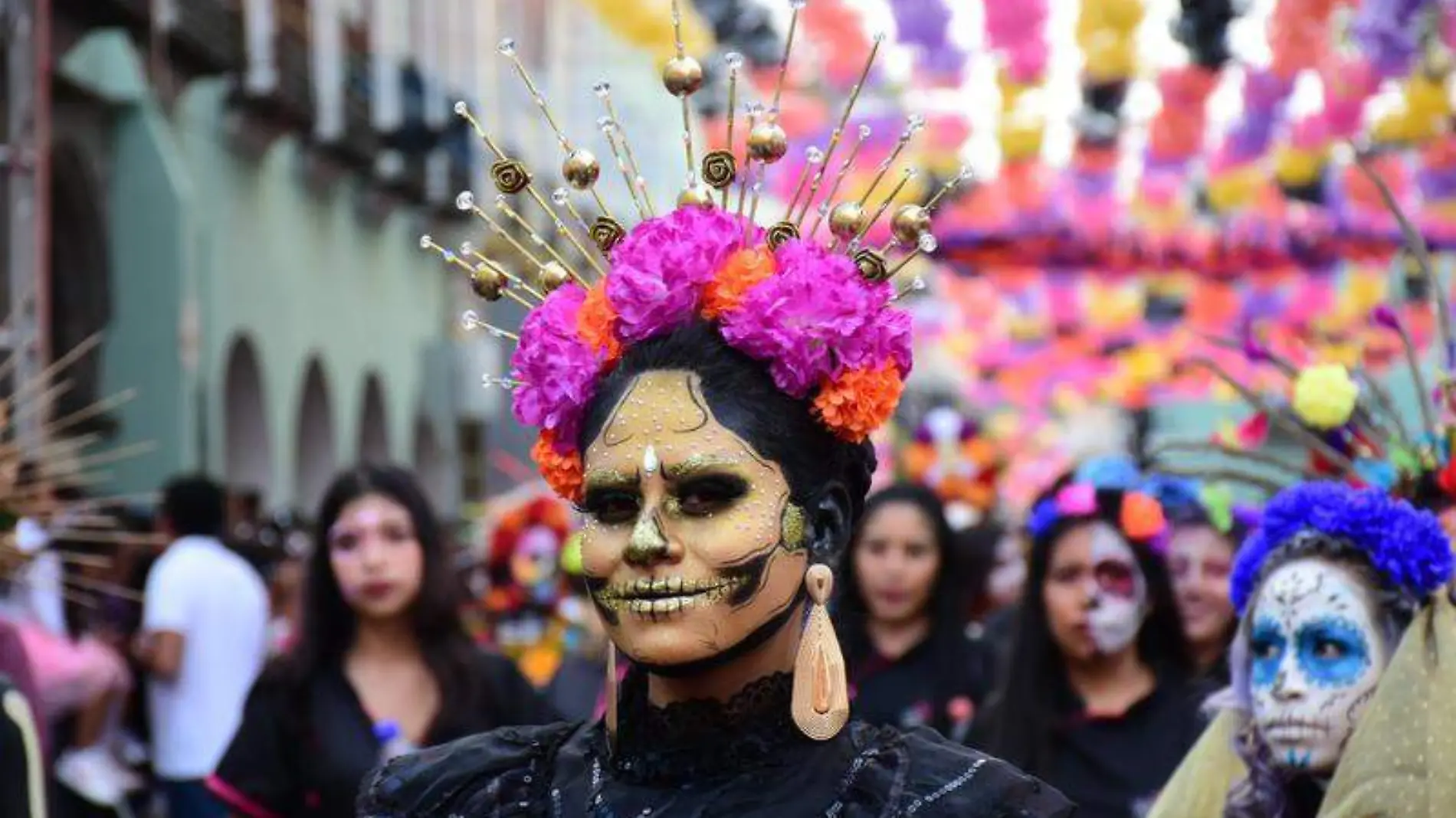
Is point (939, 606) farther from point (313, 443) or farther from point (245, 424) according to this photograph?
point (313, 443)

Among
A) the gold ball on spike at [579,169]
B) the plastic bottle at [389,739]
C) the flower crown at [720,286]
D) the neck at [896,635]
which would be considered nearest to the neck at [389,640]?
the plastic bottle at [389,739]

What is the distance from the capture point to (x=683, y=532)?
3812mm

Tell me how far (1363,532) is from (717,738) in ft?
6.47

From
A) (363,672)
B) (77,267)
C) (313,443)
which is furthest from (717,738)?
(313,443)

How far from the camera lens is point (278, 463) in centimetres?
2423

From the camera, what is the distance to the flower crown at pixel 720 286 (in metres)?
3.83

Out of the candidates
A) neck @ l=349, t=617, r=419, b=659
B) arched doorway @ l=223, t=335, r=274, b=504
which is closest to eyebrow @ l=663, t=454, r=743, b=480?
neck @ l=349, t=617, r=419, b=659

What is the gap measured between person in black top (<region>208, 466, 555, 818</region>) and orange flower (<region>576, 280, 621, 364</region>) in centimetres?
299

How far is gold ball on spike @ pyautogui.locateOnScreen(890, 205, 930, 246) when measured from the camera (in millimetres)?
3877

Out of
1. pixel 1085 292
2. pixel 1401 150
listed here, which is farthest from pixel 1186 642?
pixel 1085 292

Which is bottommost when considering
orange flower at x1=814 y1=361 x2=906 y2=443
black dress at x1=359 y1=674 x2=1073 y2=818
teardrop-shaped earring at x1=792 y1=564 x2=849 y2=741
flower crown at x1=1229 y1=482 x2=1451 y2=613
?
black dress at x1=359 y1=674 x2=1073 y2=818

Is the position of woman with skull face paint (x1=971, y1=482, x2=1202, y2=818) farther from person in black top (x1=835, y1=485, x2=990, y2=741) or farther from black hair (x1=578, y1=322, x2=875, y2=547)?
black hair (x1=578, y1=322, x2=875, y2=547)

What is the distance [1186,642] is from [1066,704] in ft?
1.36

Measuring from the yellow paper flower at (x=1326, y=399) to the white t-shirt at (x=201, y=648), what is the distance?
474 cm
